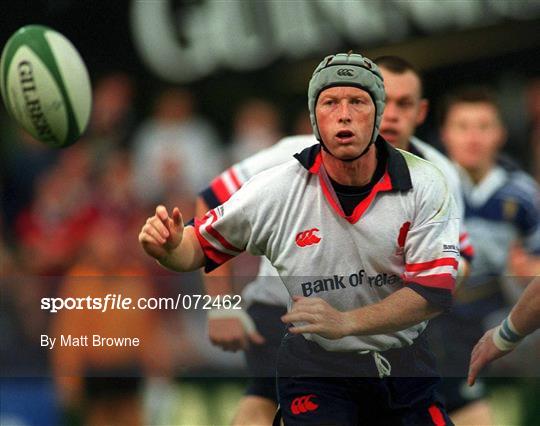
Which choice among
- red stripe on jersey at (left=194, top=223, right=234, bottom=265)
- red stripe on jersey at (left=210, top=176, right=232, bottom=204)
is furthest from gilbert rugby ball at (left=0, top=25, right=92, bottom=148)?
red stripe on jersey at (left=194, top=223, right=234, bottom=265)

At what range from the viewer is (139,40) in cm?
674

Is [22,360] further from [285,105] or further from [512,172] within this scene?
[512,172]

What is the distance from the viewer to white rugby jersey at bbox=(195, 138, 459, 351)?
453 centimetres

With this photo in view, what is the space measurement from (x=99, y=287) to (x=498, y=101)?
7.91 feet

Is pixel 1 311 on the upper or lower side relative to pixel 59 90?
lower

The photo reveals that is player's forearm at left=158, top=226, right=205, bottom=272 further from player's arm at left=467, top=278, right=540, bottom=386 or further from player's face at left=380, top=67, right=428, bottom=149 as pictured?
player's face at left=380, top=67, right=428, bottom=149

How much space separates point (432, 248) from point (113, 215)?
2.78m

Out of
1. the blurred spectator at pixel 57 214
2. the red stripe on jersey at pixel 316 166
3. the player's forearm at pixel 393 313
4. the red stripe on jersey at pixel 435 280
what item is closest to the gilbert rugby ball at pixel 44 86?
the blurred spectator at pixel 57 214

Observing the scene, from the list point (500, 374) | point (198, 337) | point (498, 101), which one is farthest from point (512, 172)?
point (198, 337)

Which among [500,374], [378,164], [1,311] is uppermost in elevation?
[378,164]

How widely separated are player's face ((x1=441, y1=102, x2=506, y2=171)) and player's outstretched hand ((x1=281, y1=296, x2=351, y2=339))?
2.35 meters

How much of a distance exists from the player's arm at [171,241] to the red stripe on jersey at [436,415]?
102 cm

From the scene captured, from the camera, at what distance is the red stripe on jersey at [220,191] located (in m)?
5.77

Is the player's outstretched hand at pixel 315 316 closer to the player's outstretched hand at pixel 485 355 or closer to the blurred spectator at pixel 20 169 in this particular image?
the player's outstretched hand at pixel 485 355
